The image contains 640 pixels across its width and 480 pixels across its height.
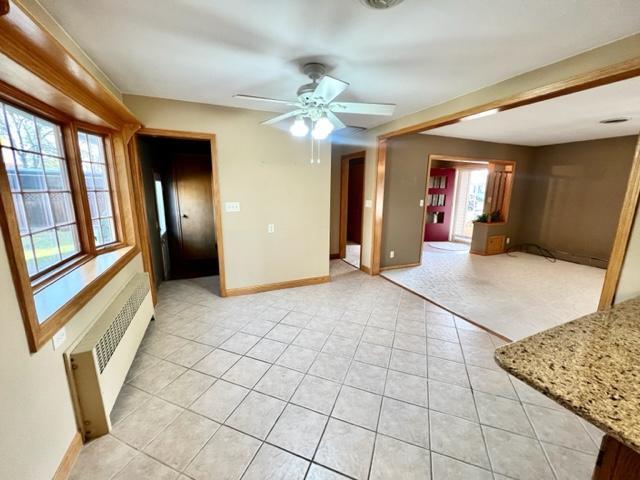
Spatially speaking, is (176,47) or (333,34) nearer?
(333,34)

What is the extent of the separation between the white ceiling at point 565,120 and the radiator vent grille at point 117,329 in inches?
168

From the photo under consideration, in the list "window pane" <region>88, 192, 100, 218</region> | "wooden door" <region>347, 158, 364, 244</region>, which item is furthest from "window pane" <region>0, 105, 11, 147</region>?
"wooden door" <region>347, 158, 364, 244</region>

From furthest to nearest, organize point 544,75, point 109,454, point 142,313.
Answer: point 142,313
point 544,75
point 109,454

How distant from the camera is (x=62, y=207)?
6.53ft

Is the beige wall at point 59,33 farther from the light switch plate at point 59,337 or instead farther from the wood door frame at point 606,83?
the wood door frame at point 606,83

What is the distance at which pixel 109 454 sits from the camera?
1.44 m

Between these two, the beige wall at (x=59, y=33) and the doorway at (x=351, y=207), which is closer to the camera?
the beige wall at (x=59, y=33)

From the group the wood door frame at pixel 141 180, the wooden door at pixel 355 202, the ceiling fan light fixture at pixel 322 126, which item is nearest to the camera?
the ceiling fan light fixture at pixel 322 126

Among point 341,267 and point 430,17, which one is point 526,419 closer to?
point 430,17

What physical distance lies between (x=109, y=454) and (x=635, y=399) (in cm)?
224

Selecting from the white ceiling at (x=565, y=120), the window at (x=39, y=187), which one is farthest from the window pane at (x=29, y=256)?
the white ceiling at (x=565, y=120)

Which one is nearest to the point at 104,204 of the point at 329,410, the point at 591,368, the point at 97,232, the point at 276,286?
the point at 97,232

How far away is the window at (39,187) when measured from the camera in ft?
5.02

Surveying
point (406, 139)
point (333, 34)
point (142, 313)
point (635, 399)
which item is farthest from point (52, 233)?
point (406, 139)
